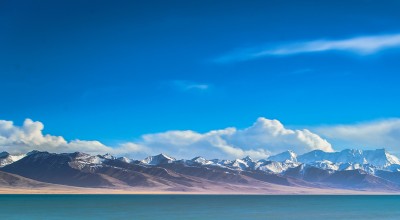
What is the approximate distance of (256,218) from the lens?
376 feet

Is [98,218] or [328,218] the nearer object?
[98,218]

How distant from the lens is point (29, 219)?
107250 mm

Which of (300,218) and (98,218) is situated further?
(300,218)

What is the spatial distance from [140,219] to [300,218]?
34061mm

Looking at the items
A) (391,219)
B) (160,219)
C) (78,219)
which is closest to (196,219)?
(160,219)

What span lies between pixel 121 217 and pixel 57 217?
1289 cm

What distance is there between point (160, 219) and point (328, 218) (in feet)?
120

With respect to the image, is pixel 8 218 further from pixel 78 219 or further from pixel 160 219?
pixel 160 219

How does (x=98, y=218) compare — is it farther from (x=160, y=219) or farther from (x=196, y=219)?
(x=196, y=219)

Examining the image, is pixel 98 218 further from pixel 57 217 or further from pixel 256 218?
pixel 256 218

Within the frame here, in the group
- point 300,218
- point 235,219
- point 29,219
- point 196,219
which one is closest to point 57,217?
point 29,219

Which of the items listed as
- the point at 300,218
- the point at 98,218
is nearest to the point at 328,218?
the point at 300,218

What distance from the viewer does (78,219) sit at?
4267 inches

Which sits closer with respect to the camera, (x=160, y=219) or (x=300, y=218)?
(x=160, y=219)
